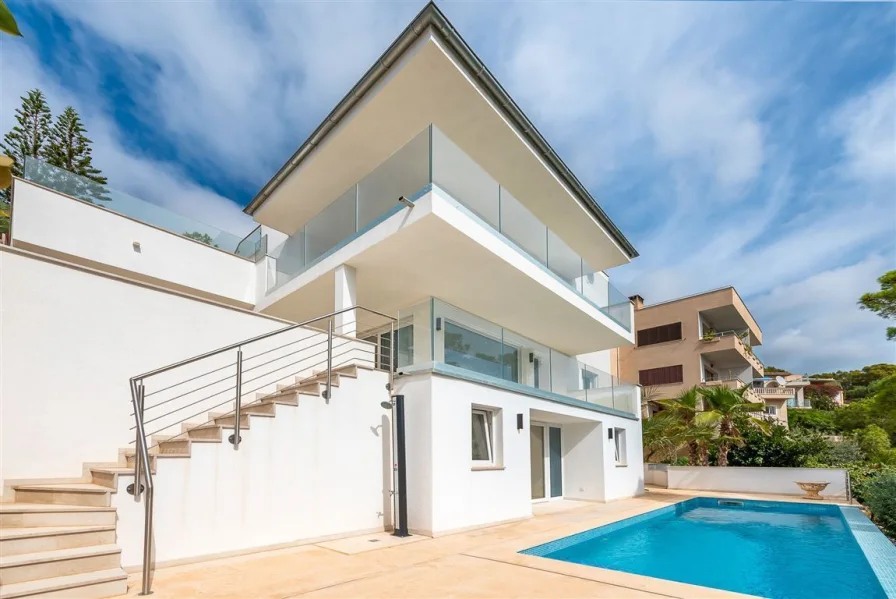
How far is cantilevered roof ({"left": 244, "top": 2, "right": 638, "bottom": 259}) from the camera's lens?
31.0ft

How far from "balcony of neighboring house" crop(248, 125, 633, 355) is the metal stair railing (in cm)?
142

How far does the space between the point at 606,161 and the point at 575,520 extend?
999 centimetres

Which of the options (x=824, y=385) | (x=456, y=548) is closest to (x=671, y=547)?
(x=456, y=548)

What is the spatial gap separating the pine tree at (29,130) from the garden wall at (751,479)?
94.8ft

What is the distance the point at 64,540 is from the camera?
4871 mm

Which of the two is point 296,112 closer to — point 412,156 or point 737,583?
point 412,156

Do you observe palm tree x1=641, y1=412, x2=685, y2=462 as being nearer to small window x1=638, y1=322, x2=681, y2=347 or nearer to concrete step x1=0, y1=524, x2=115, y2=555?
small window x1=638, y1=322, x2=681, y2=347

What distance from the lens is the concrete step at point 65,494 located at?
5.47m

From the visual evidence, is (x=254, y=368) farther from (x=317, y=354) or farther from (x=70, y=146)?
(x=70, y=146)

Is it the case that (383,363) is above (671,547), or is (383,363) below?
above

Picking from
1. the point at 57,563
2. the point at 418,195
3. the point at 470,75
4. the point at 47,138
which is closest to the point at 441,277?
the point at 418,195

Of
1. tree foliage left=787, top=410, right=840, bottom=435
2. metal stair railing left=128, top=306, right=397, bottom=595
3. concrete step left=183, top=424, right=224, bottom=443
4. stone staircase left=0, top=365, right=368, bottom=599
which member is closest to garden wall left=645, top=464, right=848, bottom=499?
metal stair railing left=128, top=306, right=397, bottom=595

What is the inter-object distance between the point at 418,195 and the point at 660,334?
26.7m

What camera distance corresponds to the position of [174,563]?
5965 mm
